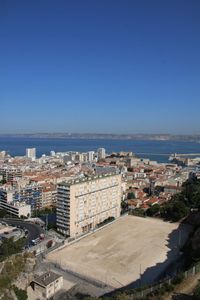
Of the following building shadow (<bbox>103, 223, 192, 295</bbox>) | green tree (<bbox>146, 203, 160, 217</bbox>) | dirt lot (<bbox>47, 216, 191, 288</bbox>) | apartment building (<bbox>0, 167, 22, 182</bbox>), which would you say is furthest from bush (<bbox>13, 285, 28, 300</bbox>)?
apartment building (<bbox>0, 167, 22, 182</bbox>)

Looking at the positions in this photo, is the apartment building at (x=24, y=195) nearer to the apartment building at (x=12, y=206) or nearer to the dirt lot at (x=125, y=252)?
the apartment building at (x=12, y=206)

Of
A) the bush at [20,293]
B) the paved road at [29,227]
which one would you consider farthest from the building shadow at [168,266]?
the paved road at [29,227]

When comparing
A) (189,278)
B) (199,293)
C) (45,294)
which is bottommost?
(45,294)

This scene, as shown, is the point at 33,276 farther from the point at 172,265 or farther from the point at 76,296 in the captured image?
the point at 172,265

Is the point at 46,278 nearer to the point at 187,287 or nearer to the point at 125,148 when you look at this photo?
the point at 187,287

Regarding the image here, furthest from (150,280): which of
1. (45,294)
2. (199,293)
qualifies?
(199,293)

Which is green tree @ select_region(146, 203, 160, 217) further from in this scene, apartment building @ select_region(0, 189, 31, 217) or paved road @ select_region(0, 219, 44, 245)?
apartment building @ select_region(0, 189, 31, 217)

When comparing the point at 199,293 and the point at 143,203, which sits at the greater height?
the point at 199,293
